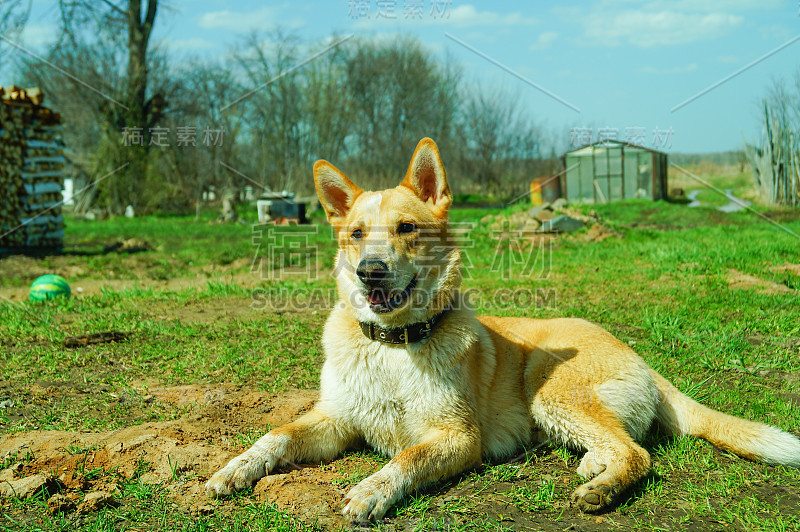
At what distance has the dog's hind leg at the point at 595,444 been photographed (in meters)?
2.91

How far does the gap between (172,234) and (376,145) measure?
16.0 metres

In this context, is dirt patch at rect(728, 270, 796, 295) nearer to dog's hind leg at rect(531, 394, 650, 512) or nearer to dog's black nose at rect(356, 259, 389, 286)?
dog's hind leg at rect(531, 394, 650, 512)

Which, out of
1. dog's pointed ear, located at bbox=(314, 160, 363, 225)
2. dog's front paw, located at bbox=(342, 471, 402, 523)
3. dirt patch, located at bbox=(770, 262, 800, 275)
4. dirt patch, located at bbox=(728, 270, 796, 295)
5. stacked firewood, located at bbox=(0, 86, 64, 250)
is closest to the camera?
dog's front paw, located at bbox=(342, 471, 402, 523)

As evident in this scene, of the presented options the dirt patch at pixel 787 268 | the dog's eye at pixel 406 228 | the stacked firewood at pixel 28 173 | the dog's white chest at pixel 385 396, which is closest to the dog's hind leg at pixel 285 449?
the dog's white chest at pixel 385 396

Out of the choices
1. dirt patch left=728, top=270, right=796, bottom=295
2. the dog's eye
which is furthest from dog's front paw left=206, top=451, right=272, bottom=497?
dirt patch left=728, top=270, right=796, bottom=295

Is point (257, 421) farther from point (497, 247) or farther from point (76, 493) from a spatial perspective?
point (497, 247)

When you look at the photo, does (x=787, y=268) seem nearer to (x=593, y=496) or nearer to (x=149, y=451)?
(x=593, y=496)

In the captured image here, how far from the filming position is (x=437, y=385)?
336 centimetres

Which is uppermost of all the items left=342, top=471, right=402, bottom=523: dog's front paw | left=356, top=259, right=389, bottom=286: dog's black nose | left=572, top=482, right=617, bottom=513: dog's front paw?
left=356, top=259, right=389, bottom=286: dog's black nose

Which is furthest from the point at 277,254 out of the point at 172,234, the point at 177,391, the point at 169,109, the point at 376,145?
the point at 376,145

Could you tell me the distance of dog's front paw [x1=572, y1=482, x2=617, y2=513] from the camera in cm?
285

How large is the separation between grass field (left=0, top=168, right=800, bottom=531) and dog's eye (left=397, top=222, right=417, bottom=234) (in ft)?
4.64

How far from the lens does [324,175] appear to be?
386cm

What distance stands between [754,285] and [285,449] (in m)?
6.86
